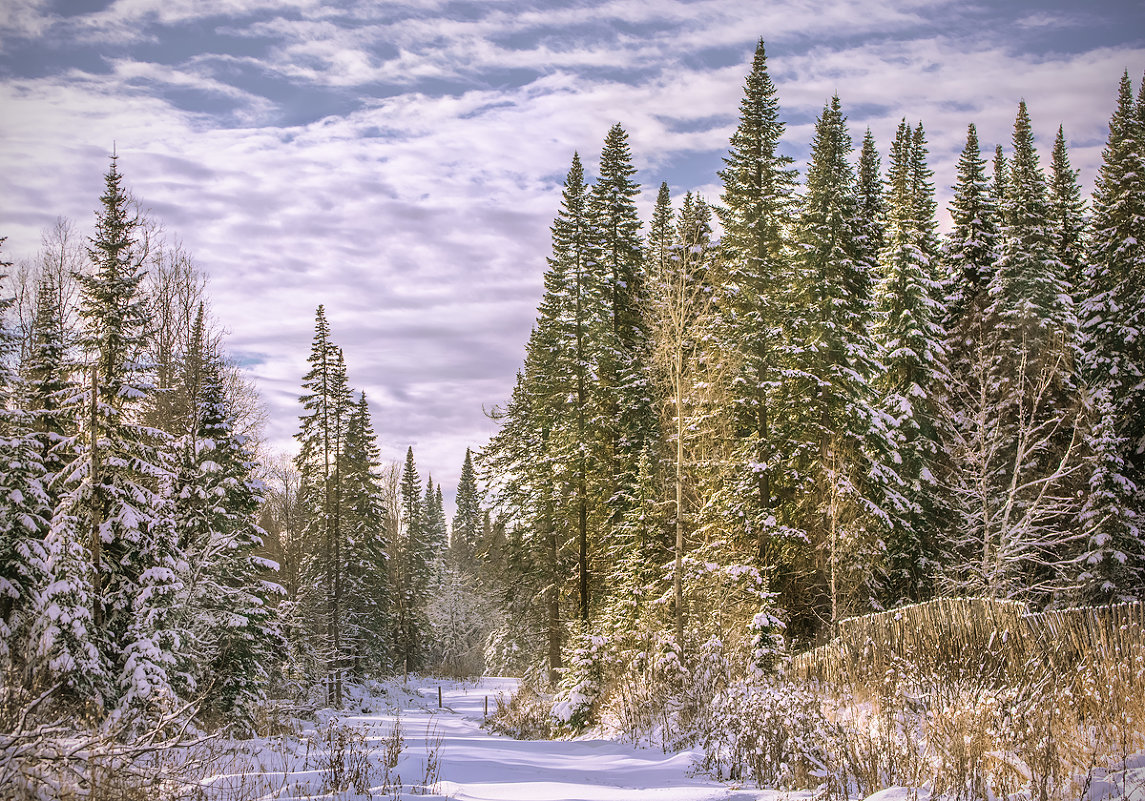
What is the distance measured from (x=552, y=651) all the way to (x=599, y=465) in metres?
8.48

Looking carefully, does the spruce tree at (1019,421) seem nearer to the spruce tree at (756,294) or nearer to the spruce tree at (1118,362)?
the spruce tree at (1118,362)

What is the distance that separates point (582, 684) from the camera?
21.6 m

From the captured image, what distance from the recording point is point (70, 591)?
54.1 ft

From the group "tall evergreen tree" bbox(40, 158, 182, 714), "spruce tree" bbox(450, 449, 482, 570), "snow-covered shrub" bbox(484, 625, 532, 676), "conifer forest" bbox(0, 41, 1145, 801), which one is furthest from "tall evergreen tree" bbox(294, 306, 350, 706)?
"spruce tree" bbox(450, 449, 482, 570)

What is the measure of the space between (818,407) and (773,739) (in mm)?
16445

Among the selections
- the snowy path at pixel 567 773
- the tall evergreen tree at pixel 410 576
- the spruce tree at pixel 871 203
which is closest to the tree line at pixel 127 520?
the snowy path at pixel 567 773

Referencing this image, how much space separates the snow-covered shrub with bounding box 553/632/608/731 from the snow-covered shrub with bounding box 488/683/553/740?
83cm

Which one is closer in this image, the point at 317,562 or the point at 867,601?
the point at 867,601

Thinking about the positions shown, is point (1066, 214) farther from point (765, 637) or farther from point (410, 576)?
point (410, 576)

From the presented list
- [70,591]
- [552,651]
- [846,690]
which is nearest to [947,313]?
[552,651]

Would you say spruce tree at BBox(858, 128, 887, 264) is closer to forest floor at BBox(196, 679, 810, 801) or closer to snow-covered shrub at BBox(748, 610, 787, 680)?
snow-covered shrub at BBox(748, 610, 787, 680)

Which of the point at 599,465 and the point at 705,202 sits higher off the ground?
the point at 705,202

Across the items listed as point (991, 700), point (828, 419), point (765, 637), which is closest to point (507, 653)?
point (765, 637)

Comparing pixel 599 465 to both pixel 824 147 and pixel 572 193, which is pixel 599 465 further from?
pixel 824 147
